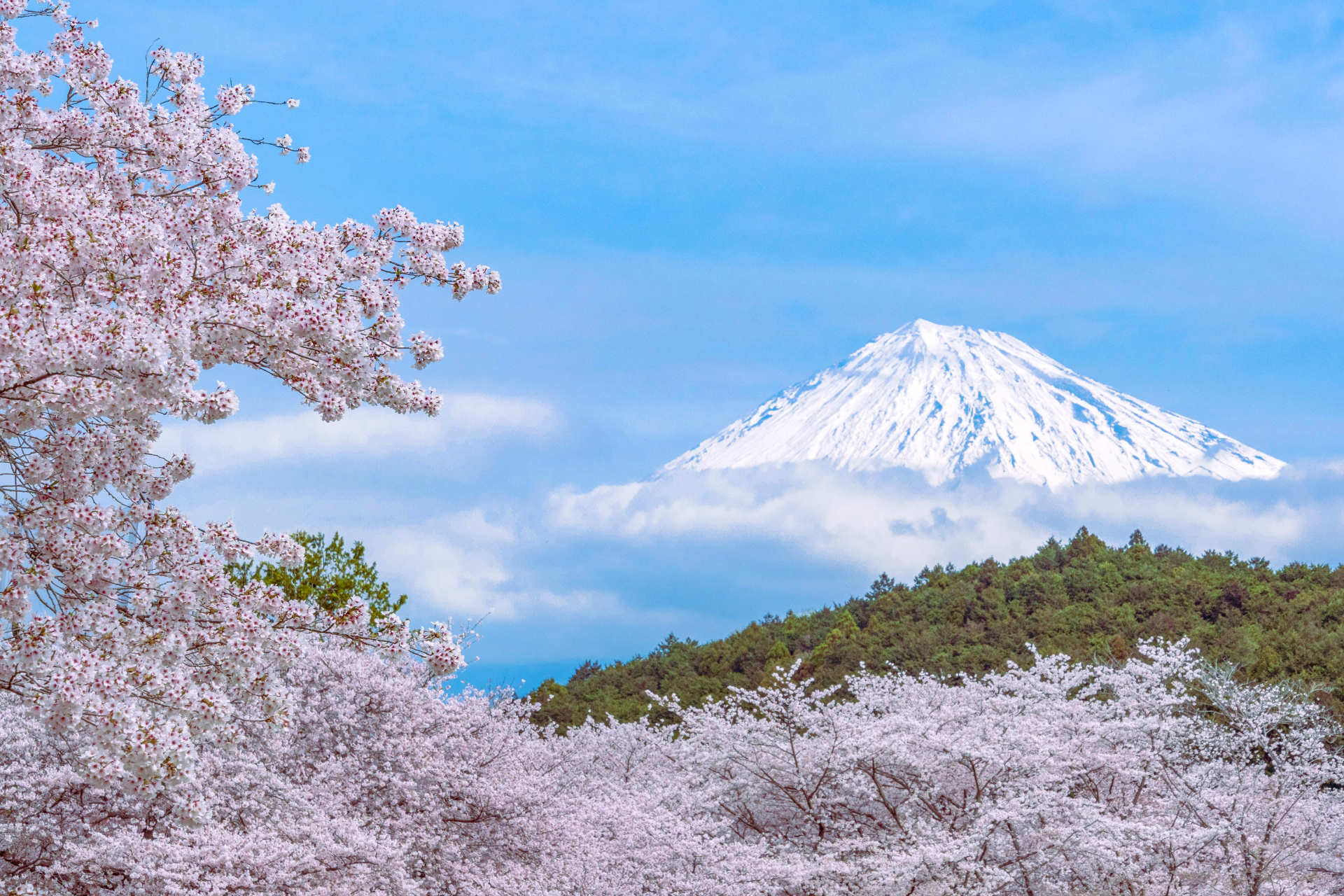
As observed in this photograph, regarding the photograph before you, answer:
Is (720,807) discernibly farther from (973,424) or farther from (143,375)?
(973,424)

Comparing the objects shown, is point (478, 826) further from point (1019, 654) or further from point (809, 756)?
point (1019, 654)

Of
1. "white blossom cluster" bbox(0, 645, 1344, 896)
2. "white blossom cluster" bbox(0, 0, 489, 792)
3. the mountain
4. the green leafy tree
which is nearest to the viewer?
"white blossom cluster" bbox(0, 0, 489, 792)

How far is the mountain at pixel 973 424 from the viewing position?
224ft

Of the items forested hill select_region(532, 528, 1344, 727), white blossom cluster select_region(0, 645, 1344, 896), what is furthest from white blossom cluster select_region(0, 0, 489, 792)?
forested hill select_region(532, 528, 1344, 727)

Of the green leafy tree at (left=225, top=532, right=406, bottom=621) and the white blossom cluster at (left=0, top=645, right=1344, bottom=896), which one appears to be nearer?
the white blossom cluster at (left=0, top=645, right=1344, bottom=896)

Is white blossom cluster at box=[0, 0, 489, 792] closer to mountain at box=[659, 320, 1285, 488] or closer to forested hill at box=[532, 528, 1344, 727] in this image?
forested hill at box=[532, 528, 1344, 727]

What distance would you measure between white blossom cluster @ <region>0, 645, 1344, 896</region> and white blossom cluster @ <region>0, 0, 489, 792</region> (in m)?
4.38

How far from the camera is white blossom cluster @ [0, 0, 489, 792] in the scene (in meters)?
5.00

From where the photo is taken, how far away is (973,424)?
7319 centimetres

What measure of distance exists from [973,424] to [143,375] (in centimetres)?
7161

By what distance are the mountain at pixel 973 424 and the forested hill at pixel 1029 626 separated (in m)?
32.8

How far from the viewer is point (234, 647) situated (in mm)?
5953

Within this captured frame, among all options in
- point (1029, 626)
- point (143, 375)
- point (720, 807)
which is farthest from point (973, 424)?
point (143, 375)

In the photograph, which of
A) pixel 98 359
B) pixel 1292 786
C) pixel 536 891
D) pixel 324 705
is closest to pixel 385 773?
pixel 324 705
